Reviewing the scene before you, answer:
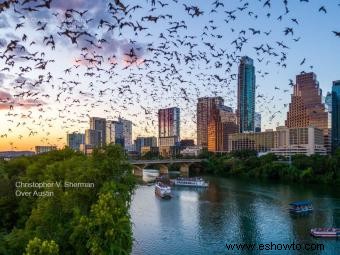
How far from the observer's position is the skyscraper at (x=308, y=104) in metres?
179

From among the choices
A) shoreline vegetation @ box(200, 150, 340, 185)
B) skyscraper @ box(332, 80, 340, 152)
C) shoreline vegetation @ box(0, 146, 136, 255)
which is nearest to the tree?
shoreline vegetation @ box(0, 146, 136, 255)

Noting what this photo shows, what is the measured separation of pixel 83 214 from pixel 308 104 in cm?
17341

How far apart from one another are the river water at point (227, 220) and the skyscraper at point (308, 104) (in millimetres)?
120143

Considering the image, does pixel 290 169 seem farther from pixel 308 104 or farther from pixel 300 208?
pixel 308 104

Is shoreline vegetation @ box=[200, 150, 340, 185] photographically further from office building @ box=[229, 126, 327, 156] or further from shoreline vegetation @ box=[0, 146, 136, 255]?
shoreline vegetation @ box=[0, 146, 136, 255]

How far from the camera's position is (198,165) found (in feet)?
423

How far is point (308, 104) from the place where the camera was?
591ft

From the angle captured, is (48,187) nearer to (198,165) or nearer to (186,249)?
(186,249)

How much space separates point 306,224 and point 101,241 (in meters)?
29.0

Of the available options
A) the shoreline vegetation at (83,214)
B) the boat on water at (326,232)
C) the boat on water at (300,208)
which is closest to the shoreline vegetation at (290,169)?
the boat on water at (300,208)

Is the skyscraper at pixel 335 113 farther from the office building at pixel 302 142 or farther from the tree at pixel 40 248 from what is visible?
the tree at pixel 40 248

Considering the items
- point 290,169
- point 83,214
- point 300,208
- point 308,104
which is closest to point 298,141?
point 308,104

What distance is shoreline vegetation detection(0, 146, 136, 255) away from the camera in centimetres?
1845

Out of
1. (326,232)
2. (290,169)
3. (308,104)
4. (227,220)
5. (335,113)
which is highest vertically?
(308,104)
